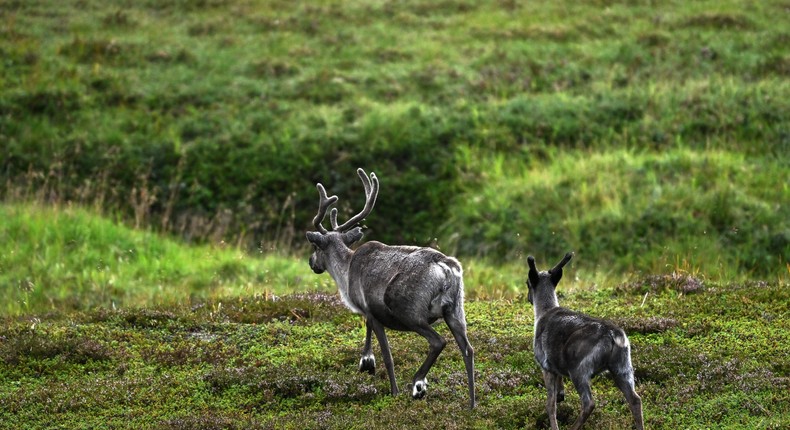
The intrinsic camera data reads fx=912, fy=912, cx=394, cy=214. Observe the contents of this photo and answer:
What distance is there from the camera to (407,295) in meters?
9.95

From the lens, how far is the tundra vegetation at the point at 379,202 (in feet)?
35.1

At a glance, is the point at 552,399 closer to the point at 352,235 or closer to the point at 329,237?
the point at 352,235

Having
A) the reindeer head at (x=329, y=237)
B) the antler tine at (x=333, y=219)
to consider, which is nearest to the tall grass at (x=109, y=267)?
the antler tine at (x=333, y=219)

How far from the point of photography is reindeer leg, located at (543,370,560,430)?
349 inches

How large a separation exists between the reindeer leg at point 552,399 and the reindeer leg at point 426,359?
1.20 metres

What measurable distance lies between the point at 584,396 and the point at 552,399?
544 mm

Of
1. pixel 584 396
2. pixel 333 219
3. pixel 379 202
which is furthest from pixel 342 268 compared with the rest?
pixel 379 202

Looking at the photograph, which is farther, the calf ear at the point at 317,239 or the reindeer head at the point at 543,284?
the calf ear at the point at 317,239

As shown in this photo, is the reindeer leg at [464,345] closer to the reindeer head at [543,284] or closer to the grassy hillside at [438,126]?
the reindeer head at [543,284]

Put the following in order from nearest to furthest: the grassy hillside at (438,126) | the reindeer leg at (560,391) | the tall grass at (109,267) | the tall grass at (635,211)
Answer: the reindeer leg at (560,391), the tall grass at (109,267), the tall grass at (635,211), the grassy hillside at (438,126)

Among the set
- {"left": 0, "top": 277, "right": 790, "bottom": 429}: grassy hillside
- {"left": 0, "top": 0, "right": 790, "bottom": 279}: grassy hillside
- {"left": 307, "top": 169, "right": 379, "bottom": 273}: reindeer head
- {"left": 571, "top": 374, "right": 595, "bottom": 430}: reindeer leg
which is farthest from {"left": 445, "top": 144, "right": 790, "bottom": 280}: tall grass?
{"left": 571, "top": 374, "right": 595, "bottom": 430}: reindeer leg

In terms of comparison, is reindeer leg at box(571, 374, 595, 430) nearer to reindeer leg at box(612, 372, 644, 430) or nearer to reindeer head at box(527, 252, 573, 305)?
reindeer leg at box(612, 372, 644, 430)

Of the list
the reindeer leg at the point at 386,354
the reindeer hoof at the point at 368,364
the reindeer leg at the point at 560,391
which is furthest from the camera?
the reindeer hoof at the point at 368,364

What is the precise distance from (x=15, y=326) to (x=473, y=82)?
15.6 meters
